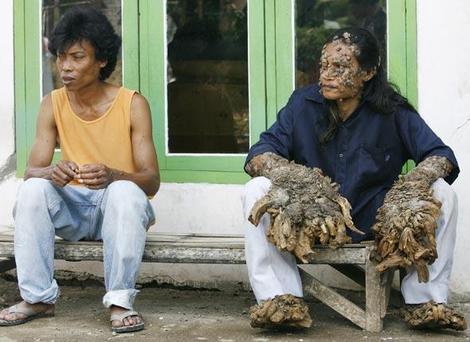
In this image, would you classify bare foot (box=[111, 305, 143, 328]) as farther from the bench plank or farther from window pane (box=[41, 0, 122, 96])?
window pane (box=[41, 0, 122, 96])

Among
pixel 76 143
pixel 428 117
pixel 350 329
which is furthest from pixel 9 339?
pixel 428 117

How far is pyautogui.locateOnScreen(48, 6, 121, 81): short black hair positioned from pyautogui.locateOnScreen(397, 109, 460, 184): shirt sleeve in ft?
4.88

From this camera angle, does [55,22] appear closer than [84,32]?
No

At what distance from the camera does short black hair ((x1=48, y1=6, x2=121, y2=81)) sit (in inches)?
202

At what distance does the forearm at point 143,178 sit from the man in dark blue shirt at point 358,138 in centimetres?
49

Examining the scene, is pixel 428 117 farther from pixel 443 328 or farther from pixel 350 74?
pixel 443 328

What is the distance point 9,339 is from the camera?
4742 mm

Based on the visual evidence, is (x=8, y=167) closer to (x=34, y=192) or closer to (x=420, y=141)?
(x=34, y=192)

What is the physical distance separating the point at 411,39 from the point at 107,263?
1.91m

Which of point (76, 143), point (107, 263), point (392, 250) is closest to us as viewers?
point (392, 250)

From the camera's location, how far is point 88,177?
4848mm

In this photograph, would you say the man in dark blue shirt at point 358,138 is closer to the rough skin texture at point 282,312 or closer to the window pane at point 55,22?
the rough skin texture at point 282,312

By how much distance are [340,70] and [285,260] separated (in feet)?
3.04

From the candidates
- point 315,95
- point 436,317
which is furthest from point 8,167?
point 436,317
